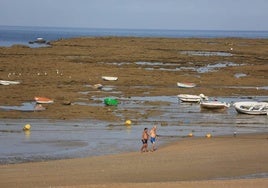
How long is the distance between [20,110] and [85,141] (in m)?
10.5

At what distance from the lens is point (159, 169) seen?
22.5 meters

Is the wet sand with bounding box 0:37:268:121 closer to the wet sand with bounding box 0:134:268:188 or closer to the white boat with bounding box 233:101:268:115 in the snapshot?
the white boat with bounding box 233:101:268:115

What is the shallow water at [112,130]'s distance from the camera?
2736 centimetres

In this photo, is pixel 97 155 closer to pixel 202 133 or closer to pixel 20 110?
pixel 202 133

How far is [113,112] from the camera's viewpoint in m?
39.7

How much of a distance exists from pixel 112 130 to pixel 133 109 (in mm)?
7576

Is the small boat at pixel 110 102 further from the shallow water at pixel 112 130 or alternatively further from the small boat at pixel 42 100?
the small boat at pixel 42 100

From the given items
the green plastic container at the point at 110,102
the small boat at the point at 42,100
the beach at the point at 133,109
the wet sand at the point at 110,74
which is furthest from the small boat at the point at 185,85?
the small boat at the point at 42,100

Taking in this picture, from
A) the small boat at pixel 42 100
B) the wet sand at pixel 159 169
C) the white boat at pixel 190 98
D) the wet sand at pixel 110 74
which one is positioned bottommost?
the wet sand at pixel 110 74

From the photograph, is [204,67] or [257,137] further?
[204,67]

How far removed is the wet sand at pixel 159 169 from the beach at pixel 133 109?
3 cm

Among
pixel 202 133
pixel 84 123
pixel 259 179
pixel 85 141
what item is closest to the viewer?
pixel 259 179

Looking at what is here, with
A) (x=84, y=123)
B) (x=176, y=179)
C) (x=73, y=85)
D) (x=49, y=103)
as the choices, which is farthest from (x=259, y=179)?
(x=73, y=85)

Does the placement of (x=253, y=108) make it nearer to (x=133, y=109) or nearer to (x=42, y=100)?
(x=133, y=109)
